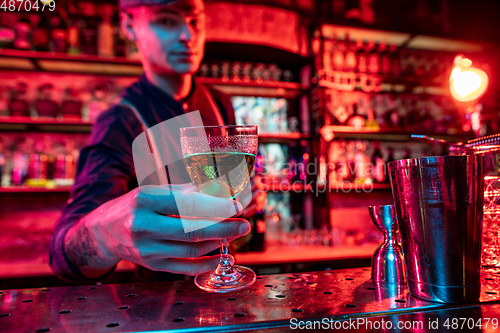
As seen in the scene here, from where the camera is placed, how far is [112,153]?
1.08 metres

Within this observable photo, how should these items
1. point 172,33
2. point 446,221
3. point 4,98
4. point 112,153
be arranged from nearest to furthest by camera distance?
point 446,221 → point 112,153 → point 172,33 → point 4,98

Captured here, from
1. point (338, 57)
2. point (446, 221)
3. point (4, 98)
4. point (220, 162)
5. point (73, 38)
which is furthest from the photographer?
point (338, 57)

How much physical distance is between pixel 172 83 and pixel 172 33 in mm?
240

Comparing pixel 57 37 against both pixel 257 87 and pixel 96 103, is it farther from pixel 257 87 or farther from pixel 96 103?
pixel 257 87

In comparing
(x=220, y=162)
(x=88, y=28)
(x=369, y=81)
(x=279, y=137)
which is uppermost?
(x=88, y=28)

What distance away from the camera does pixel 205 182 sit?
2.00 ft

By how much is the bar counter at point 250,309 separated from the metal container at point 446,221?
0.13ft

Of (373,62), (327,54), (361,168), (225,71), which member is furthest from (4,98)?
(373,62)

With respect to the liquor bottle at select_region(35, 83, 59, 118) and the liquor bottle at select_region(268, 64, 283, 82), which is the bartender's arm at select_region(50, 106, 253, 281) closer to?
the liquor bottle at select_region(35, 83, 59, 118)

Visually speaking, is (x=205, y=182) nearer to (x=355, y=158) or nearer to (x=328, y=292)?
(x=328, y=292)

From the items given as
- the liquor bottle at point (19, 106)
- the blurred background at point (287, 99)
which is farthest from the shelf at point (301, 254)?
the liquor bottle at point (19, 106)

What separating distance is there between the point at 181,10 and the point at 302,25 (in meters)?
2.25

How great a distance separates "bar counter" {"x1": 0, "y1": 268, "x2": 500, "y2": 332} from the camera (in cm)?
44

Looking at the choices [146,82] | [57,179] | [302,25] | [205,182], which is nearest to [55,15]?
[57,179]
